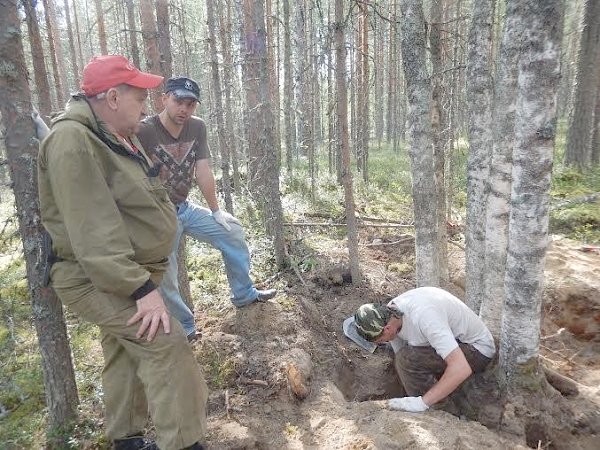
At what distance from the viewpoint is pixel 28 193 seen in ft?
9.16

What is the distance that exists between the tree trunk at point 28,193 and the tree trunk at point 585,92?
1257 centimetres

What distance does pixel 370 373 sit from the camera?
4.84 m

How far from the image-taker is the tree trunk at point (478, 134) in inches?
162

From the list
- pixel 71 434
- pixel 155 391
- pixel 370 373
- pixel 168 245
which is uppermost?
pixel 168 245

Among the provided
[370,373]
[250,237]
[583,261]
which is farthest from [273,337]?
[583,261]

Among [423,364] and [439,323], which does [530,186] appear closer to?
[439,323]

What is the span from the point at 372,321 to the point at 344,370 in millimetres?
1231

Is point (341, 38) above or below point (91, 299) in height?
above

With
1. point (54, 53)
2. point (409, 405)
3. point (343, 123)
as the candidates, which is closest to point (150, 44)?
point (343, 123)

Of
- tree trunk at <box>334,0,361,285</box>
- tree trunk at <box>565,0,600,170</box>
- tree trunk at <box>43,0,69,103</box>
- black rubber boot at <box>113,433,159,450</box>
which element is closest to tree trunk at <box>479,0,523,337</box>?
tree trunk at <box>334,0,361,285</box>

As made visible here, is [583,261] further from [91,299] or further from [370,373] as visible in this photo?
[91,299]

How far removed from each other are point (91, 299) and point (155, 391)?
2.04 ft

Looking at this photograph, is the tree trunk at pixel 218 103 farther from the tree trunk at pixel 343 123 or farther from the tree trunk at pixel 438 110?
the tree trunk at pixel 438 110

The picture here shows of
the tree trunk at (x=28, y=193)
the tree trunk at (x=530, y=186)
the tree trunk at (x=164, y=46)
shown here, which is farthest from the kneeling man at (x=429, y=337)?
the tree trunk at (x=164, y=46)
